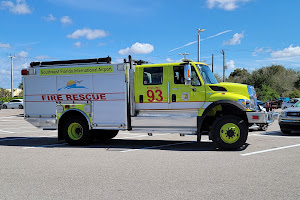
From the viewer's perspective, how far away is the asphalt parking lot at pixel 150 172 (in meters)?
5.08

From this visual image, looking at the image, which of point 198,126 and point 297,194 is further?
point 198,126

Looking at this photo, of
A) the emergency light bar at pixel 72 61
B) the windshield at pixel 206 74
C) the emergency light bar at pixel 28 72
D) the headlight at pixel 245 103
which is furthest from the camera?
the emergency light bar at pixel 28 72

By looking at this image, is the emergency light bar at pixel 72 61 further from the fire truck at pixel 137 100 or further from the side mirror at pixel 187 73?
the side mirror at pixel 187 73

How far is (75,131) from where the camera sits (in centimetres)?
1057

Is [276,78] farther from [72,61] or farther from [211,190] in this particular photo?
[211,190]

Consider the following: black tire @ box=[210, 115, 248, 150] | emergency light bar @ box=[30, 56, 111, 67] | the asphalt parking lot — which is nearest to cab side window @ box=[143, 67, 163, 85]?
emergency light bar @ box=[30, 56, 111, 67]

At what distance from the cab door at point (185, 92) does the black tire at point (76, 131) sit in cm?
291

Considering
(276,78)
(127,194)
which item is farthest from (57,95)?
(276,78)

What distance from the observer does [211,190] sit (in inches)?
204

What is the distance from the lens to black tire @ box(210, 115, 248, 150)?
8969 mm

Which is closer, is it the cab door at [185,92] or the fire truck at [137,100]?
the fire truck at [137,100]

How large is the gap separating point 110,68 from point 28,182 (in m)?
4.94

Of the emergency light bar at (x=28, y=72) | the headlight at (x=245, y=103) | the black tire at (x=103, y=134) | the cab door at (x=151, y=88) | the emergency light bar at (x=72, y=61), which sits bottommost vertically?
the black tire at (x=103, y=134)

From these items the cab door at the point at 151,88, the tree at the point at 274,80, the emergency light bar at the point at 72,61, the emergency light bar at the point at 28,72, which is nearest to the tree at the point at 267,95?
the tree at the point at 274,80
